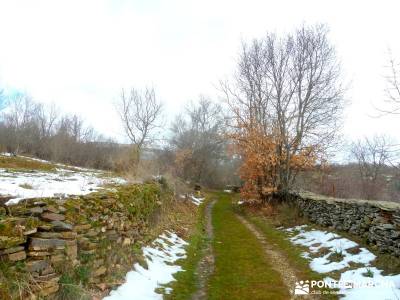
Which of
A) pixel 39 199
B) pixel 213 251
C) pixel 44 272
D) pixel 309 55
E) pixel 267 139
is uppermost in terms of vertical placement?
pixel 309 55

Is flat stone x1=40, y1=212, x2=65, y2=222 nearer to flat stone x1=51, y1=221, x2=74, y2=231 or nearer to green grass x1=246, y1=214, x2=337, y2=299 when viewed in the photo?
flat stone x1=51, y1=221, x2=74, y2=231

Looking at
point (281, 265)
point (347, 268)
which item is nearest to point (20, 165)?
point (281, 265)

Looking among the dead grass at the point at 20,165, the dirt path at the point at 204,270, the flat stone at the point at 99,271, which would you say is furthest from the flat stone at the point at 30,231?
the dead grass at the point at 20,165

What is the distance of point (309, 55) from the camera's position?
1941 cm

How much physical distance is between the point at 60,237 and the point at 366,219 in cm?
810

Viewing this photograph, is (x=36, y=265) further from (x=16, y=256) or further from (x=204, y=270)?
(x=204, y=270)

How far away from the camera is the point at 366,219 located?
9.37 m

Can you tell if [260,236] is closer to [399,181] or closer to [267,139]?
[267,139]

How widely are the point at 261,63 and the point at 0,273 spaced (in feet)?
66.5

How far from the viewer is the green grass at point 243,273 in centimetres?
683

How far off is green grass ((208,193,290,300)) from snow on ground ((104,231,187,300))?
1056 millimetres

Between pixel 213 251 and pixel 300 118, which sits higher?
pixel 300 118

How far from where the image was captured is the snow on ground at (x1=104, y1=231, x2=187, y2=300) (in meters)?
6.03

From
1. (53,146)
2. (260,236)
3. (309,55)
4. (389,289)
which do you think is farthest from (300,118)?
(53,146)
